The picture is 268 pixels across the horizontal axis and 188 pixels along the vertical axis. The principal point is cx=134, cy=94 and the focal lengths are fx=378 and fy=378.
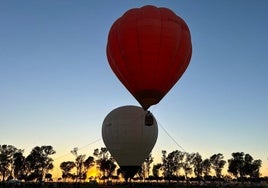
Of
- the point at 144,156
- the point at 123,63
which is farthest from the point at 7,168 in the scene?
the point at 123,63

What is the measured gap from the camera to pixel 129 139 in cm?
3309

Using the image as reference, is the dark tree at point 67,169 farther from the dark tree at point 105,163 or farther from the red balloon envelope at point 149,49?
the red balloon envelope at point 149,49

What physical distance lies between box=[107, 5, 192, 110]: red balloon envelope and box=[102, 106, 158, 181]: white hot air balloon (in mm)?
11794

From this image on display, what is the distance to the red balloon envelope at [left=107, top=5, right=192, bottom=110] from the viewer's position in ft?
68.2

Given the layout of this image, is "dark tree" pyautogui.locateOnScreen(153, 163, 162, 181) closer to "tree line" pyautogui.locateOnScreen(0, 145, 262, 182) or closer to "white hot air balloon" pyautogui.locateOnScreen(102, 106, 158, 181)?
"tree line" pyautogui.locateOnScreen(0, 145, 262, 182)

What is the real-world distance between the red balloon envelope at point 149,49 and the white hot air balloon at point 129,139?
11794 mm

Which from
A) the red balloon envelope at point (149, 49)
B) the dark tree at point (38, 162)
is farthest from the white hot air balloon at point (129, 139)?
the dark tree at point (38, 162)

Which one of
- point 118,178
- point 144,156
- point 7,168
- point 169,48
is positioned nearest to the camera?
point 169,48

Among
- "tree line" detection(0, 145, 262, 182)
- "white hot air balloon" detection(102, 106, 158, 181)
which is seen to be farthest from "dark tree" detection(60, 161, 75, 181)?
"white hot air balloon" detection(102, 106, 158, 181)

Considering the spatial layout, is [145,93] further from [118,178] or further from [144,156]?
[118,178]

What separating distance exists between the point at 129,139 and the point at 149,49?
1394 cm

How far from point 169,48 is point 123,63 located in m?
2.75

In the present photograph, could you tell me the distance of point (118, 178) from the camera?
10206cm

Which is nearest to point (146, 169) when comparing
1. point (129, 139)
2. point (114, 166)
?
point (114, 166)
